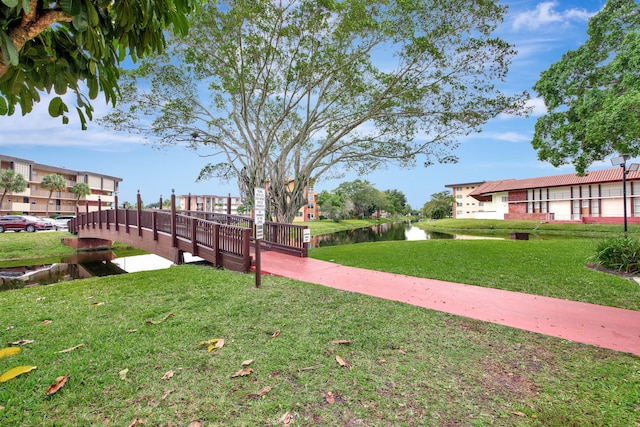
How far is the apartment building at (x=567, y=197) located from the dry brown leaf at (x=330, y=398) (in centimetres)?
2986

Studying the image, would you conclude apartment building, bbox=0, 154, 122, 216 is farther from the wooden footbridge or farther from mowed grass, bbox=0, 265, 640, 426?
mowed grass, bbox=0, 265, 640, 426

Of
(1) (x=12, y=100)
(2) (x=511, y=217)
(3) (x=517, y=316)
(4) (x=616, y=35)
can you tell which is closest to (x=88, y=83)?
(1) (x=12, y=100)

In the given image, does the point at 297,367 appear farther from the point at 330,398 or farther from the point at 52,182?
the point at 52,182

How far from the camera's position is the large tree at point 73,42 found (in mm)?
1476

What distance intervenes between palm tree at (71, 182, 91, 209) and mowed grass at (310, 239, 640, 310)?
44787 millimetres

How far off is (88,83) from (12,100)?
1.82ft

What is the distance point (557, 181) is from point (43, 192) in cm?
6182

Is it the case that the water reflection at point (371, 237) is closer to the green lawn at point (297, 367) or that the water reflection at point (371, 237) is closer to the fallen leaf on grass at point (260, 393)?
the green lawn at point (297, 367)

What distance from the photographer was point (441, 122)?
38.0ft

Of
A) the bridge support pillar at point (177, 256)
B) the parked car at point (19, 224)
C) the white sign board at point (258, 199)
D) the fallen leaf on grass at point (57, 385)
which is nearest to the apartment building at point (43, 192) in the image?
the parked car at point (19, 224)

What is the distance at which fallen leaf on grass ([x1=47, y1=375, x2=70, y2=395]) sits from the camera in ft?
7.41

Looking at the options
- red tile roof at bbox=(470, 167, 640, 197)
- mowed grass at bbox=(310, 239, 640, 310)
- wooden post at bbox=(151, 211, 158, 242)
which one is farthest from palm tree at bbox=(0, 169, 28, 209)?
red tile roof at bbox=(470, 167, 640, 197)

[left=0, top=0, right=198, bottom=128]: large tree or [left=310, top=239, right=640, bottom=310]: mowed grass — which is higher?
[left=0, top=0, right=198, bottom=128]: large tree

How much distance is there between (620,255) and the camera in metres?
6.89
